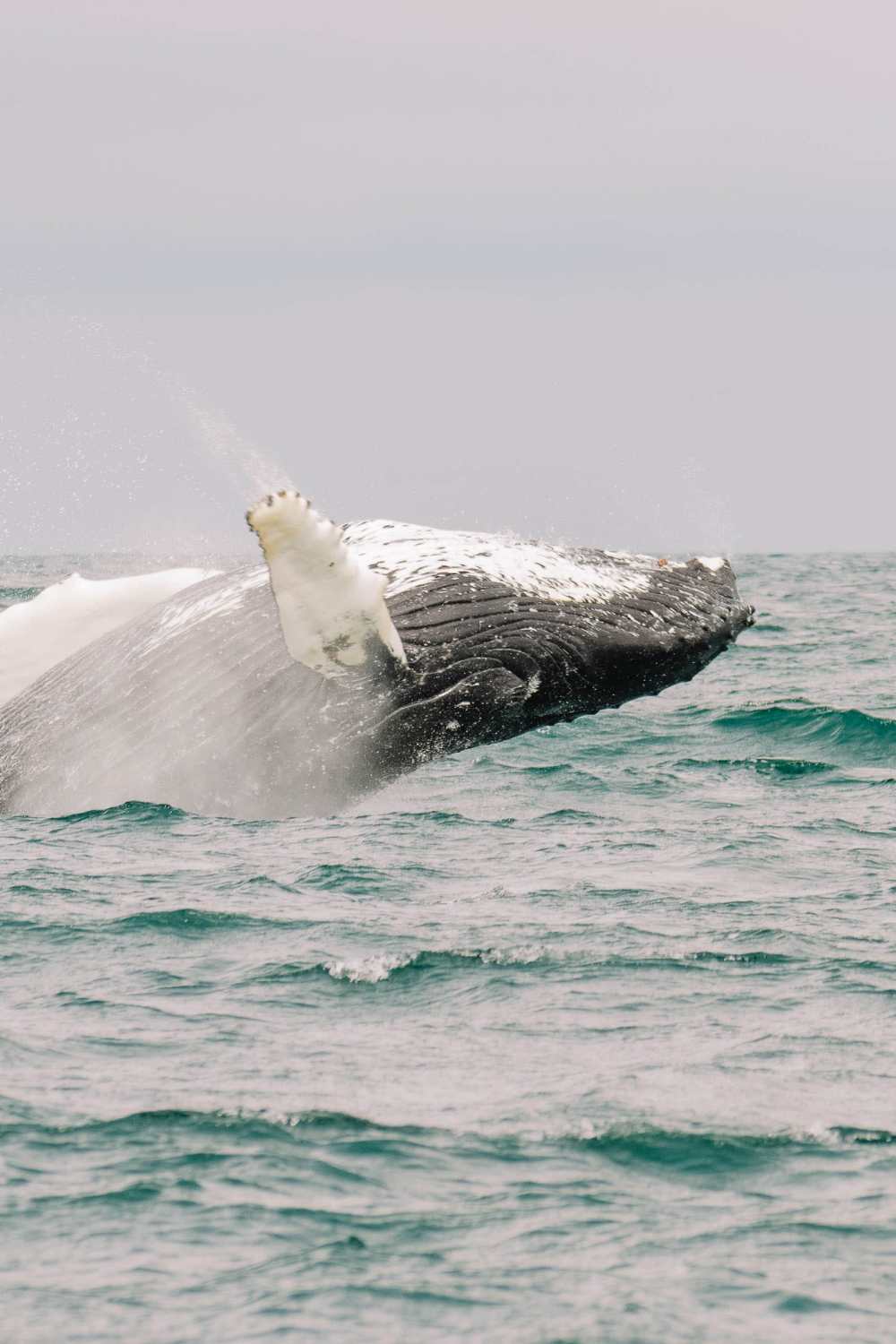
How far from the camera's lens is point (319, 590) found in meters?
7.73

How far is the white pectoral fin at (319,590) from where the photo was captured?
7418mm

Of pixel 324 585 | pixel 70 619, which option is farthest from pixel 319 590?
pixel 70 619

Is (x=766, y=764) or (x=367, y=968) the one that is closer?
(x=367, y=968)

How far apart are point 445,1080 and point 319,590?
2248 millimetres

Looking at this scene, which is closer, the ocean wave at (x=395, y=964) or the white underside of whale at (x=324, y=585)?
the white underside of whale at (x=324, y=585)

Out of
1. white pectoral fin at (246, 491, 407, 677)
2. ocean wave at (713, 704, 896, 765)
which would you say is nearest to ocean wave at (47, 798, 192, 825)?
white pectoral fin at (246, 491, 407, 677)

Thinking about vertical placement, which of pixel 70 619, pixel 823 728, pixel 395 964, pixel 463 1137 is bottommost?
pixel 463 1137

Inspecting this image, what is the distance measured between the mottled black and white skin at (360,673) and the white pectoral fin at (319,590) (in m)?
0.02

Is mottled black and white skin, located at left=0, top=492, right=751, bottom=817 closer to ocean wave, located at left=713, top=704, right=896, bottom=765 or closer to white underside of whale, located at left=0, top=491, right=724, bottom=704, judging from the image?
white underside of whale, located at left=0, top=491, right=724, bottom=704

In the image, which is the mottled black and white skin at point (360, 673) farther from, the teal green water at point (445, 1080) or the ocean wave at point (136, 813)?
the teal green water at point (445, 1080)

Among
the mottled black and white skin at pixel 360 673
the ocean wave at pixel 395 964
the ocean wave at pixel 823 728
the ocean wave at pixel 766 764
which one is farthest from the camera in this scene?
the ocean wave at pixel 823 728

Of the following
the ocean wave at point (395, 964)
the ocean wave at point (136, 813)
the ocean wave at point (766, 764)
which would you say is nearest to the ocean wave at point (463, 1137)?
the ocean wave at point (395, 964)

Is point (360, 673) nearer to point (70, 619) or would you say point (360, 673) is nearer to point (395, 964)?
point (395, 964)

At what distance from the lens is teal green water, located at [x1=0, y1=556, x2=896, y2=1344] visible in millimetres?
5641
